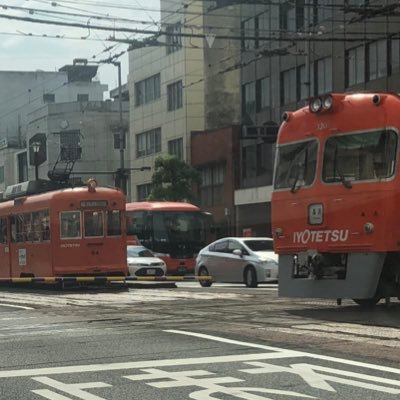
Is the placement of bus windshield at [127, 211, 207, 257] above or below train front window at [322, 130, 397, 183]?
below

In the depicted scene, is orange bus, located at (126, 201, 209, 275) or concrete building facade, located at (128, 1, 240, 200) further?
concrete building facade, located at (128, 1, 240, 200)

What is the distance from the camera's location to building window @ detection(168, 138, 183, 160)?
53.2m

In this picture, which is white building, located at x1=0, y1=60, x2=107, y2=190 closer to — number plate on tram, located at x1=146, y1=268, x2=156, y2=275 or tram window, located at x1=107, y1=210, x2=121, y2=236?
number plate on tram, located at x1=146, y1=268, x2=156, y2=275

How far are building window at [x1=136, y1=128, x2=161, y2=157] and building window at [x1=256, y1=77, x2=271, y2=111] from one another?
12.9 meters

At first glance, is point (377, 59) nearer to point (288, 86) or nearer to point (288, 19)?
point (288, 19)

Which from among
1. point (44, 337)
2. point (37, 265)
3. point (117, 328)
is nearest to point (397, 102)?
point (117, 328)

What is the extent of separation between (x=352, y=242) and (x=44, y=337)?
482 cm

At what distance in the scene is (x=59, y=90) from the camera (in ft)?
270

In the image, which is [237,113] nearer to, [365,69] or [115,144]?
[115,144]

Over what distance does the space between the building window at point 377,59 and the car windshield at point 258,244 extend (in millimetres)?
14294

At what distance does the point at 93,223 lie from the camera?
22.0 m

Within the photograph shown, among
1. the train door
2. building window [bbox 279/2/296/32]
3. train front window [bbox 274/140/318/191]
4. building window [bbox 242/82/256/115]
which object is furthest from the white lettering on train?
building window [bbox 242/82/256/115]

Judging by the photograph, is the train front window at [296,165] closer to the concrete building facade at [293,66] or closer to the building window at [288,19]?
the concrete building facade at [293,66]

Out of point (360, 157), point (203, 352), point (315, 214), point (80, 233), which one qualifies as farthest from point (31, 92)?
point (203, 352)
